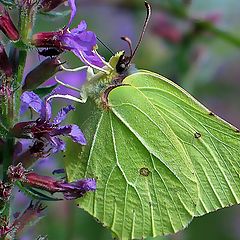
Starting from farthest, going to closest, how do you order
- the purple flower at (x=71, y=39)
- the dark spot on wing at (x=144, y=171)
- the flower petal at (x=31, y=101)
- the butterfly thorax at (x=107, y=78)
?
the dark spot on wing at (x=144, y=171) < the butterfly thorax at (x=107, y=78) < the purple flower at (x=71, y=39) < the flower petal at (x=31, y=101)

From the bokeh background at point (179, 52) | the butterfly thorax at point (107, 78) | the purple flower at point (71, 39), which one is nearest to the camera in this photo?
the purple flower at point (71, 39)

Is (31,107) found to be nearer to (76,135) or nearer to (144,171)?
(76,135)

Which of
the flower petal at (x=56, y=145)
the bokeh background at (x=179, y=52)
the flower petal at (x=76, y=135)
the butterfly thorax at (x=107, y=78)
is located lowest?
the bokeh background at (x=179, y=52)

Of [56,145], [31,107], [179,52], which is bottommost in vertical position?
[179,52]

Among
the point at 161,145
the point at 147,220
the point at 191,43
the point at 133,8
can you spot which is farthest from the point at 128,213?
the point at 133,8

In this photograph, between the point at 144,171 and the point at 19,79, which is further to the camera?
the point at 144,171

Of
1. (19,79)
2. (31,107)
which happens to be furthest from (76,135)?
(19,79)

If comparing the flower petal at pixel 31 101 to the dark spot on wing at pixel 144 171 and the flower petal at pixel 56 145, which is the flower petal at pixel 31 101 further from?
Answer: the dark spot on wing at pixel 144 171

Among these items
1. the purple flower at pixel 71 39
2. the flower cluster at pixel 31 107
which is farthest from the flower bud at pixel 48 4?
the purple flower at pixel 71 39
